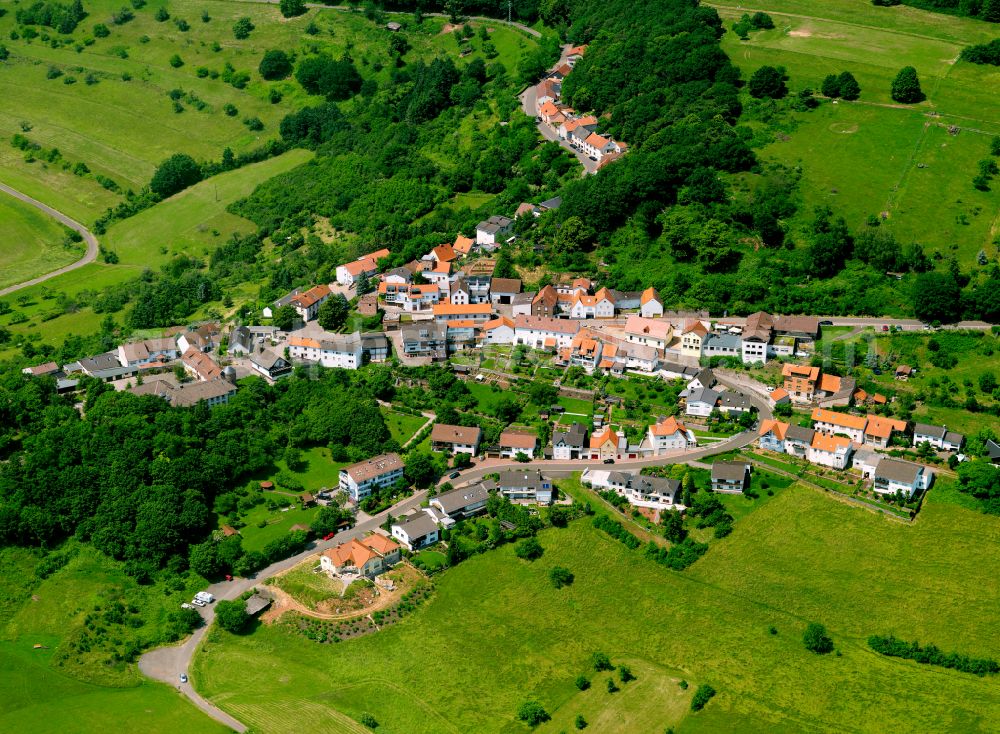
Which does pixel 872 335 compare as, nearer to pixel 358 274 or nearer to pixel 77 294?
pixel 358 274

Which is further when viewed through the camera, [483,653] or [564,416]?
[564,416]

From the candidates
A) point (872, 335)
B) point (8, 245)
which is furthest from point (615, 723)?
point (8, 245)

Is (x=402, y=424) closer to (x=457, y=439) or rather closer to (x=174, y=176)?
(x=457, y=439)

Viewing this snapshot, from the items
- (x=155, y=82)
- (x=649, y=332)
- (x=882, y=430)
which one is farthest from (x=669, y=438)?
(x=155, y=82)

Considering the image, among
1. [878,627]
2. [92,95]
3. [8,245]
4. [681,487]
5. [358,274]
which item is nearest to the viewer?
[878,627]

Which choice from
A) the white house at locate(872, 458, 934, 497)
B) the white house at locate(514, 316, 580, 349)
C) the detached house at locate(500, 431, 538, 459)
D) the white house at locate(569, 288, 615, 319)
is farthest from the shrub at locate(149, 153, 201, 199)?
the white house at locate(872, 458, 934, 497)

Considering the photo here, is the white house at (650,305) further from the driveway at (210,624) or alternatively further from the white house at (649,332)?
the driveway at (210,624)
